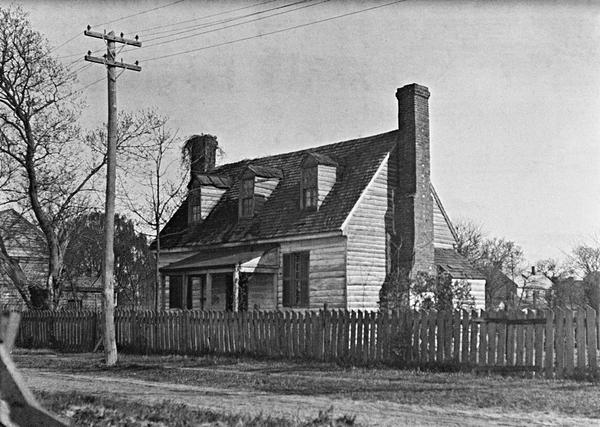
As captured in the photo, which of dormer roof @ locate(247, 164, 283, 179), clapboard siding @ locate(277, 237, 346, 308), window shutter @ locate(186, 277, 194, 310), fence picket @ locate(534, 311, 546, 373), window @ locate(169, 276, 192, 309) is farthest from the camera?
window @ locate(169, 276, 192, 309)

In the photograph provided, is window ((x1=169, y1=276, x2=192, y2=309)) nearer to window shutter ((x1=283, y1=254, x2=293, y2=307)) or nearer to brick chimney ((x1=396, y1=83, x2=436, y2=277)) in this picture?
window shutter ((x1=283, y1=254, x2=293, y2=307))

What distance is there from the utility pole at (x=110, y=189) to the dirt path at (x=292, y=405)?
4921 millimetres

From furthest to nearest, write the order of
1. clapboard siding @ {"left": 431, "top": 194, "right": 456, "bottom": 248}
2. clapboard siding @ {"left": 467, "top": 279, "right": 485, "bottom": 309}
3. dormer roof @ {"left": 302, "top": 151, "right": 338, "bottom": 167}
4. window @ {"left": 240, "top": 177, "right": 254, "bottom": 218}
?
1. window @ {"left": 240, "top": 177, "right": 254, "bottom": 218}
2. clapboard siding @ {"left": 431, "top": 194, "right": 456, "bottom": 248}
3. clapboard siding @ {"left": 467, "top": 279, "right": 485, "bottom": 309}
4. dormer roof @ {"left": 302, "top": 151, "right": 338, "bottom": 167}

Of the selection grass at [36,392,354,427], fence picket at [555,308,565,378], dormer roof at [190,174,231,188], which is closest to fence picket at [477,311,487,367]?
fence picket at [555,308,565,378]

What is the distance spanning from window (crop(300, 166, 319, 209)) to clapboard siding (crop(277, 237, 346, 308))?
62.6 inches

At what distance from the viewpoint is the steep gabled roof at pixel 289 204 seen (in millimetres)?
27312

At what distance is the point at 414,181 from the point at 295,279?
5.38 m

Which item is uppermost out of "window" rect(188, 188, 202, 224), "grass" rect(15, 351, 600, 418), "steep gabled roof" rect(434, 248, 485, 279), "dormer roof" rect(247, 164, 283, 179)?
"dormer roof" rect(247, 164, 283, 179)

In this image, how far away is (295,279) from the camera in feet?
91.4

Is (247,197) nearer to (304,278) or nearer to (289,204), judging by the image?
(289,204)

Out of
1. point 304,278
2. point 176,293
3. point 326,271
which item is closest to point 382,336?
point 326,271

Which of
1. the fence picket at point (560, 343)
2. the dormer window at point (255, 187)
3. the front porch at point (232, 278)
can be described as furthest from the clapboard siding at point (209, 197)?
the fence picket at point (560, 343)

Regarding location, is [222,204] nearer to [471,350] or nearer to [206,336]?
[206,336]

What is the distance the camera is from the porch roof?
27.6 meters
